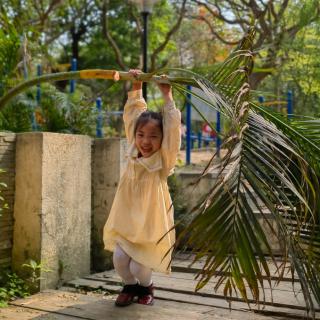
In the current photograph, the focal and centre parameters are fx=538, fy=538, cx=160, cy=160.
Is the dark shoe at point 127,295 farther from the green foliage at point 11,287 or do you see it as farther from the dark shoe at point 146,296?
the green foliage at point 11,287

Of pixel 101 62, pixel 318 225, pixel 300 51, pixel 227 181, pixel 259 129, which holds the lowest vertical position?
pixel 318 225

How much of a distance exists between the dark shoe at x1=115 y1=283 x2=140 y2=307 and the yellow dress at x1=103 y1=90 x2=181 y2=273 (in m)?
0.28

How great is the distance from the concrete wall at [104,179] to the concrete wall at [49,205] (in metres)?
0.50

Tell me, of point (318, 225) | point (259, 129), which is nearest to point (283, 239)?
point (259, 129)

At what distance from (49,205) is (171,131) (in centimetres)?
130

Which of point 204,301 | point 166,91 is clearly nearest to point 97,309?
point 204,301

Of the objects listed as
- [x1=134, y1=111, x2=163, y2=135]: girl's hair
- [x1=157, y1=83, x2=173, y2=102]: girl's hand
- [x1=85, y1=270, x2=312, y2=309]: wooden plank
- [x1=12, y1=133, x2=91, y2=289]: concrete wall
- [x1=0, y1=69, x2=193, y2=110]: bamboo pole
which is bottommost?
[x1=85, y1=270, x2=312, y2=309]: wooden plank

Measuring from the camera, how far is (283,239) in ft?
6.18

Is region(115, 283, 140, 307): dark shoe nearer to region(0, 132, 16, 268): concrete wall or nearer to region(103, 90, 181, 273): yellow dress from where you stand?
region(103, 90, 181, 273): yellow dress

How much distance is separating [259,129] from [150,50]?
16801 millimetres

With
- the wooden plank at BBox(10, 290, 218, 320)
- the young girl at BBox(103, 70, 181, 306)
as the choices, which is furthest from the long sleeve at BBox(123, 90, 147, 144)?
the wooden plank at BBox(10, 290, 218, 320)

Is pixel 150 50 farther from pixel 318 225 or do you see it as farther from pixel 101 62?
pixel 318 225

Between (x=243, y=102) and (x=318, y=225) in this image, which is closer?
(x=243, y=102)

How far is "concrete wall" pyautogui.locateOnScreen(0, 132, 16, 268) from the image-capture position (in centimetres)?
425
